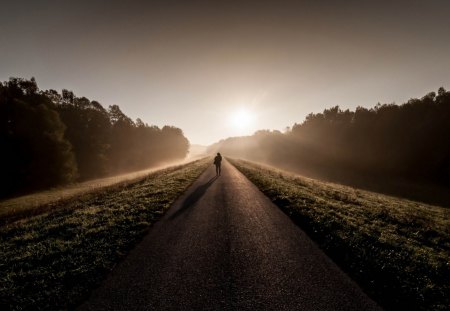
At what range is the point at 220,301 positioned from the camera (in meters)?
4.59

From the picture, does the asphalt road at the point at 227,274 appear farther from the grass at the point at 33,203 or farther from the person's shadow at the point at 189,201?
the grass at the point at 33,203

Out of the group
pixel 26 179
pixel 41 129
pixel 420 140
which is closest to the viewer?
pixel 26 179

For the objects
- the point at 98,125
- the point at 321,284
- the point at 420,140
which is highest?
the point at 98,125

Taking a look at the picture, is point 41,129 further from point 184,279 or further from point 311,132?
point 311,132

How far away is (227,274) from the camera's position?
5.58 metres

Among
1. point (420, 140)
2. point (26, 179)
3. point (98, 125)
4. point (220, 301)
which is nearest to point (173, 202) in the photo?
point (220, 301)

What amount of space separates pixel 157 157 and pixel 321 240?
9366 cm

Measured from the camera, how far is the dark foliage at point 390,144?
42.8 meters

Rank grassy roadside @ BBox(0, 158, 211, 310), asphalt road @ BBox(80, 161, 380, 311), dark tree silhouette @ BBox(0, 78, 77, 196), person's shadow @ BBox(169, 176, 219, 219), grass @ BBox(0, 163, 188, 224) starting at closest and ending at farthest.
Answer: asphalt road @ BBox(80, 161, 380, 311)
grassy roadside @ BBox(0, 158, 211, 310)
person's shadow @ BBox(169, 176, 219, 219)
grass @ BBox(0, 163, 188, 224)
dark tree silhouette @ BBox(0, 78, 77, 196)

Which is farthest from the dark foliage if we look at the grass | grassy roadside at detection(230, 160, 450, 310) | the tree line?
the grass

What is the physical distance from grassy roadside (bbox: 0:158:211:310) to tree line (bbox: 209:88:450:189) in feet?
157

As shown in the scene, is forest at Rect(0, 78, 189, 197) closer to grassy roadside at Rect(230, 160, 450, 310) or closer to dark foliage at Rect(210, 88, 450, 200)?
grassy roadside at Rect(230, 160, 450, 310)

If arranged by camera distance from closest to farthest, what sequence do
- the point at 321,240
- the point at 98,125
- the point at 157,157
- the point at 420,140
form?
the point at 321,240, the point at 420,140, the point at 98,125, the point at 157,157

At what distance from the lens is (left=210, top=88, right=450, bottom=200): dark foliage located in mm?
42812
